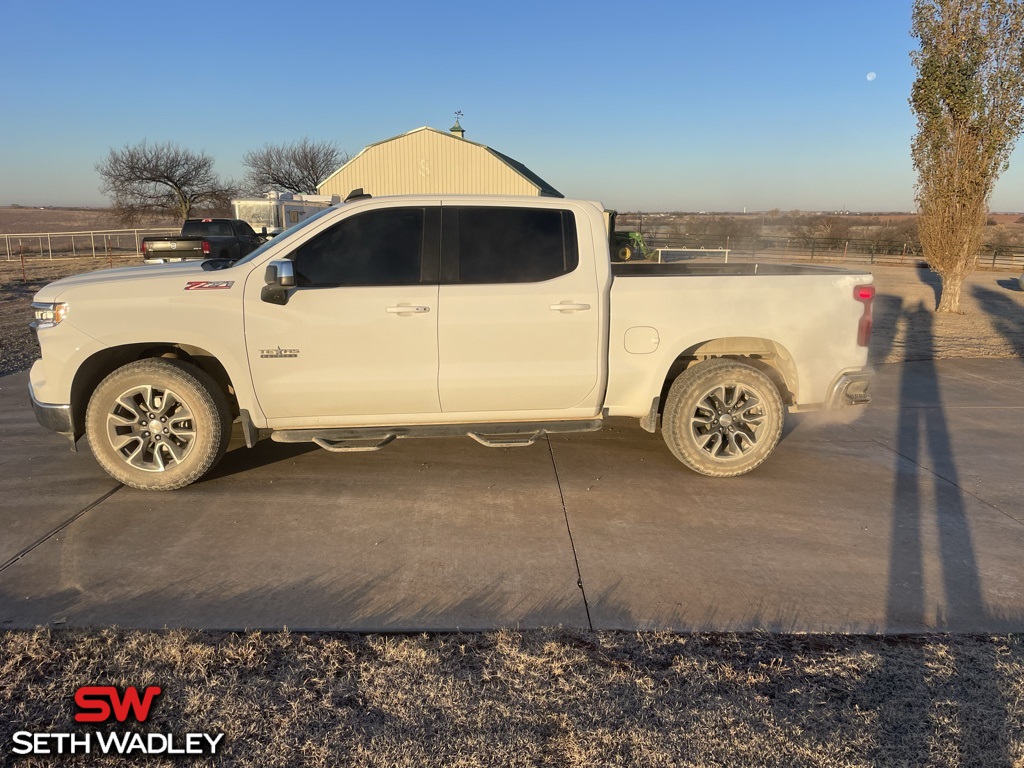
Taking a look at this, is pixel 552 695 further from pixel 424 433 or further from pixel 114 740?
pixel 424 433

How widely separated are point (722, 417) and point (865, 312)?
4.29 ft

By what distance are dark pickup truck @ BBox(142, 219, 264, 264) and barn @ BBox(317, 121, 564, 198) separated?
9680mm

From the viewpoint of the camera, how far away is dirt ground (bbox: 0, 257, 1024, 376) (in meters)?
10.5

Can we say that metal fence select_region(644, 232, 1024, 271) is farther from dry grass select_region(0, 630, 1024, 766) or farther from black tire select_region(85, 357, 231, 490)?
dry grass select_region(0, 630, 1024, 766)

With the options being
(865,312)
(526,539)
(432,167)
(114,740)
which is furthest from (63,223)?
(114,740)

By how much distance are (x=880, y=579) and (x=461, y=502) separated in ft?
8.39

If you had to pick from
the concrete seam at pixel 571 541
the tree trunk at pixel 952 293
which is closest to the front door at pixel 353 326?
the concrete seam at pixel 571 541

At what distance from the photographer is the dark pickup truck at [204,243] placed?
19.1 m

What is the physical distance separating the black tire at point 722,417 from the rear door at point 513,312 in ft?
2.47

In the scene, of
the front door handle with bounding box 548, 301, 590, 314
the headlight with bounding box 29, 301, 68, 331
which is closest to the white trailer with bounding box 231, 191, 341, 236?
the headlight with bounding box 29, 301, 68, 331

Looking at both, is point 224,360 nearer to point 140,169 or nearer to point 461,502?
point 461,502

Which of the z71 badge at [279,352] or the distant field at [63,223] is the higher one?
the distant field at [63,223]

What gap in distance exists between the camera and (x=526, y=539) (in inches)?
164

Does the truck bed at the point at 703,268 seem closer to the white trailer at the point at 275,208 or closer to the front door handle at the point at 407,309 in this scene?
the front door handle at the point at 407,309
